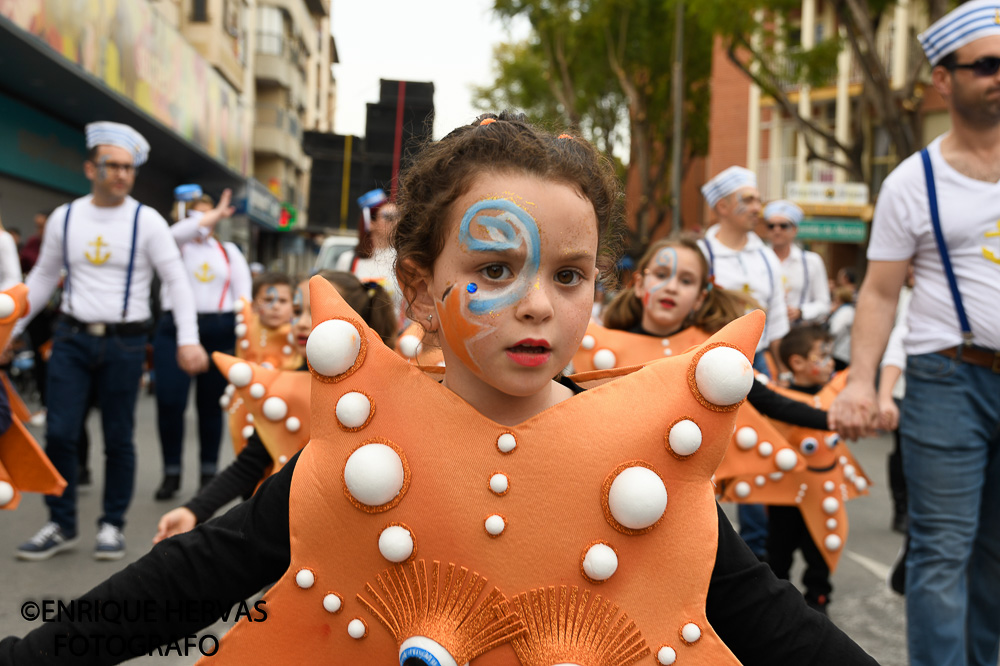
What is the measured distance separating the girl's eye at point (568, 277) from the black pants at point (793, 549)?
3105mm

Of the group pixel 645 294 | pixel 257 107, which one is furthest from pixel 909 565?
pixel 257 107

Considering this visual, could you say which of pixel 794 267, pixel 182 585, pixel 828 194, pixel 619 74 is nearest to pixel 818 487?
pixel 794 267

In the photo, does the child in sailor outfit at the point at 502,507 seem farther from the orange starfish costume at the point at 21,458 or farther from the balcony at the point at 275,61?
the balcony at the point at 275,61

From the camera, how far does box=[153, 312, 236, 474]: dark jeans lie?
241 inches

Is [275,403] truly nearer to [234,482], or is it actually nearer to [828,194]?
[234,482]

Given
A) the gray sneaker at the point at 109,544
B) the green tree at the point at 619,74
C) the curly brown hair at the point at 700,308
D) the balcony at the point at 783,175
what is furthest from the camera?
the balcony at the point at 783,175

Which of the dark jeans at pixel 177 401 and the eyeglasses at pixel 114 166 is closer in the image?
the eyeglasses at pixel 114 166

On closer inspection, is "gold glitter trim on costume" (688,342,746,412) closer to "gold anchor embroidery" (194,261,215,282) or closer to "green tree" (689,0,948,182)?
"gold anchor embroidery" (194,261,215,282)

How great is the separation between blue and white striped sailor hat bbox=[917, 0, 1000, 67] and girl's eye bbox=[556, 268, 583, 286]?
76.1 inches

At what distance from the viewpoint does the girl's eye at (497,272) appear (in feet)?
4.98

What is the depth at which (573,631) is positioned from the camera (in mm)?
1435

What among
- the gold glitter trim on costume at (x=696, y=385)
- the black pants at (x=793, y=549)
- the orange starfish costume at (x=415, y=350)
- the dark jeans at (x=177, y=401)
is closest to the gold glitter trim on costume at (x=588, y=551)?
the gold glitter trim on costume at (x=696, y=385)

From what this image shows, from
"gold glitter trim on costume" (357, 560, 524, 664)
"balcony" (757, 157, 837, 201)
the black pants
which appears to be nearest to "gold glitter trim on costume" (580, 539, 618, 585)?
"gold glitter trim on costume" (357, 560, 524, 664)

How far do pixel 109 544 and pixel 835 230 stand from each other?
1647 cm
